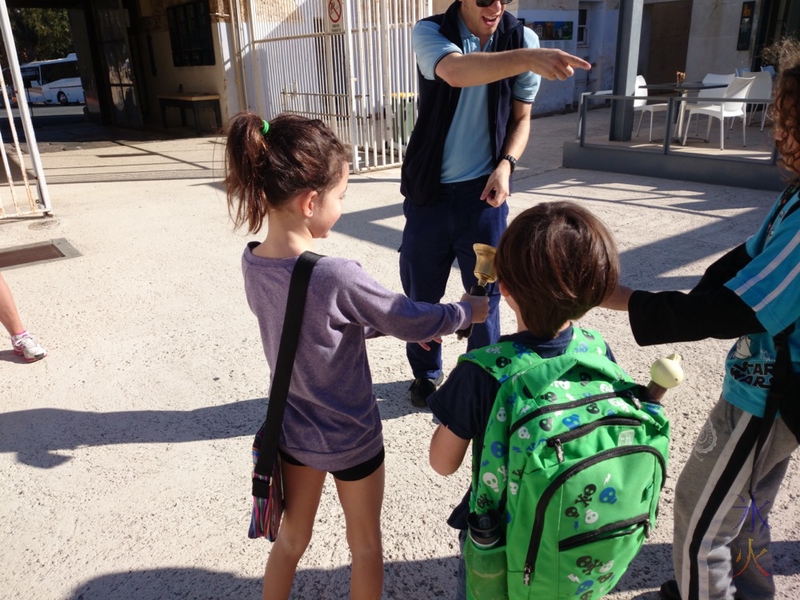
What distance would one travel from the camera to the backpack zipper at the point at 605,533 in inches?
49.7

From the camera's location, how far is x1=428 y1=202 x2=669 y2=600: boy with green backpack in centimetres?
124

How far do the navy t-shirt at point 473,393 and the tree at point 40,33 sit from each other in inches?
1583

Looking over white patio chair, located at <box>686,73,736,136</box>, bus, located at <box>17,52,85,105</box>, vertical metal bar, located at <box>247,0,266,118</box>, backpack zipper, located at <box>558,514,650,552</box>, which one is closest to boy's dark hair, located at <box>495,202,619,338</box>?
backpack zipper, located at <box>558,514,650,552</box>

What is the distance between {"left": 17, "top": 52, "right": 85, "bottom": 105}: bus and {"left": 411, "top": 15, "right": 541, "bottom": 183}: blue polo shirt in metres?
28.4

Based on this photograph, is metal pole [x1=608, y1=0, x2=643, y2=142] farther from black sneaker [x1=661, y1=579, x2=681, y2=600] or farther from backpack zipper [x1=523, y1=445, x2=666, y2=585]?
backpack zipper [x1=523, y1=445, x2=666, y2=585]

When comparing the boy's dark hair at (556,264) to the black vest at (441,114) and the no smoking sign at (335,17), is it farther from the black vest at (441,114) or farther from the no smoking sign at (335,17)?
the no smoking sign at (335,17)

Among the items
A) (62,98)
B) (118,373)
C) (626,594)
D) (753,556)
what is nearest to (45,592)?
(118,373)

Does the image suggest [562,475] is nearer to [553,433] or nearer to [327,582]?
[553,433]

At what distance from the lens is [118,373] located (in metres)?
3.50

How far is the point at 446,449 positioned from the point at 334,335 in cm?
37

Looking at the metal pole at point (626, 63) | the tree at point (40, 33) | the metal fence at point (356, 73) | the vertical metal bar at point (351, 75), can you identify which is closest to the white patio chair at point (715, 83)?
the metal pole at point (626, 63)

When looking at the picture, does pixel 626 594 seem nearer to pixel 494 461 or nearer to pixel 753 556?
pixel 753 556

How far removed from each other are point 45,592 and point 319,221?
1.57 m

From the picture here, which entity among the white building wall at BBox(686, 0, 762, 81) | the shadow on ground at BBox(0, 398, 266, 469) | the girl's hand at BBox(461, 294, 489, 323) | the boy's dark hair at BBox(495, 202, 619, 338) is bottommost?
the shadow on ground at BBox(0, 398, 266, 469)
